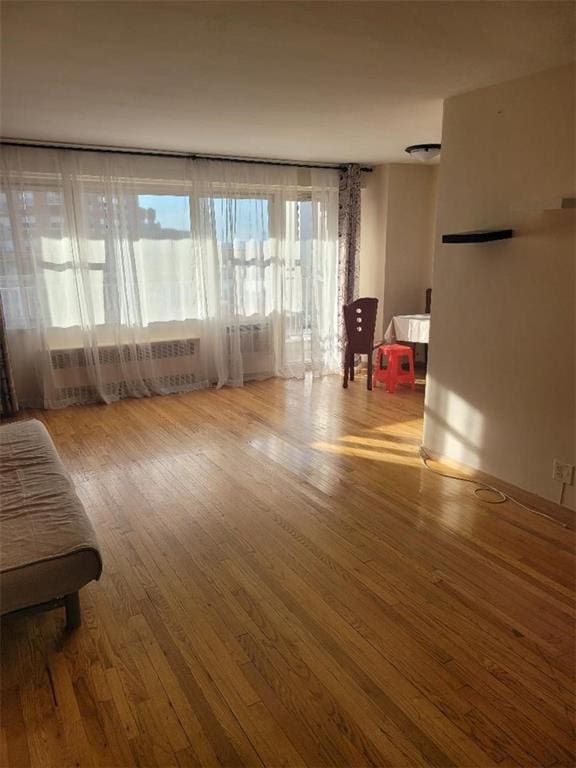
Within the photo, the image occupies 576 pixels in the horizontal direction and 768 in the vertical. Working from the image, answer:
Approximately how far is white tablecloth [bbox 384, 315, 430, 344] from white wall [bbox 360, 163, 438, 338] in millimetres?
501

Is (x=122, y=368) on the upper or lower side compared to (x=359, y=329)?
lower

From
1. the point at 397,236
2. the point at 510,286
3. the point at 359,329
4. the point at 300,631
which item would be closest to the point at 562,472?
the point at 510,286

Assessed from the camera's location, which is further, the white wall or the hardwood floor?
the white wall

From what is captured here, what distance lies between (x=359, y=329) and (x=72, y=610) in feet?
13.8

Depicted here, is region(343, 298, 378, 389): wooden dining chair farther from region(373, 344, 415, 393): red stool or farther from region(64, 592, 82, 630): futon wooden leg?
region(64, 592, 82, 630): futon wooden leg

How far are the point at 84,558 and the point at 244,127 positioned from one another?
329 centimetres

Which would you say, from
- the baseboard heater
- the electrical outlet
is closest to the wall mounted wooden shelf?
the electrical outlet

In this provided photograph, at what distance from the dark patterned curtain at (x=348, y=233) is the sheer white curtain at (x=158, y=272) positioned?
0.35ft

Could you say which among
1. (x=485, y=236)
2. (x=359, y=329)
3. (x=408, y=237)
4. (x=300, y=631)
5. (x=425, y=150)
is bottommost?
(x=300, y=631)

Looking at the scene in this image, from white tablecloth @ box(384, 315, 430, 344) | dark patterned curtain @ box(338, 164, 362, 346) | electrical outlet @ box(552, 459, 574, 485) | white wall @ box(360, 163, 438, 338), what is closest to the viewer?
electrical outlet @ box(552, 459, 574, 485)

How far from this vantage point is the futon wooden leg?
202cm

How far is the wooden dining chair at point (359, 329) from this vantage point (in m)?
5.54

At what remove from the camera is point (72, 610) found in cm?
205

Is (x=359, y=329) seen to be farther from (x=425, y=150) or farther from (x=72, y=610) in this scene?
(x=72, y=610)
